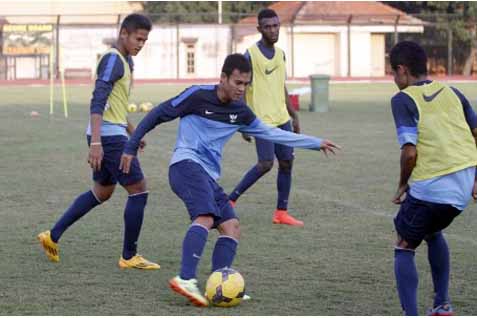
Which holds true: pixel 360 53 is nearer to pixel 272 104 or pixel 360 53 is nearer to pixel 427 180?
pixel 272 104

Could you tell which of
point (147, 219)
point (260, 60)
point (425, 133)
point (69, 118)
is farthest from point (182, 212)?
point (69, 118)

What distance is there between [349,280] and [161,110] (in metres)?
1.75

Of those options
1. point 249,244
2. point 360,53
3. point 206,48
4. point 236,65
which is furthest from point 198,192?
point 360,53

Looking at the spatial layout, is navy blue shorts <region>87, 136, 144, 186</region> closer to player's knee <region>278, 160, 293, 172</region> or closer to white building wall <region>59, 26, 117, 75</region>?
player's knee <region>278, 160, 293, 172</region>

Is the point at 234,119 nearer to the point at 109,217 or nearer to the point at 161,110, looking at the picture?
the point at 161,110

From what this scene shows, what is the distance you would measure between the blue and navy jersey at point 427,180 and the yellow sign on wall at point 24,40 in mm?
51498

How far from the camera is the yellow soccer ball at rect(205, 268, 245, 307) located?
6285 millimetres

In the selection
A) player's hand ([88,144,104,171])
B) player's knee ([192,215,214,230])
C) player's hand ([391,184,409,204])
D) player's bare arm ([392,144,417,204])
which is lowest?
player's knee ([192,215,214,230])

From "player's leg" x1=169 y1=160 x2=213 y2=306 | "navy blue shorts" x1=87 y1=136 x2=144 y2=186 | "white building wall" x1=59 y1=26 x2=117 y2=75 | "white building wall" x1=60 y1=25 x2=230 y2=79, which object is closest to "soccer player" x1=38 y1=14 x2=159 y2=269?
"navy blue shorts" x1=87 y1=136 x2=144 y2=186

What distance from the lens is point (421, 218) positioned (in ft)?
19.1

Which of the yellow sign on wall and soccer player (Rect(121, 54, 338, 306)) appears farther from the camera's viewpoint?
the yellow sign on wall

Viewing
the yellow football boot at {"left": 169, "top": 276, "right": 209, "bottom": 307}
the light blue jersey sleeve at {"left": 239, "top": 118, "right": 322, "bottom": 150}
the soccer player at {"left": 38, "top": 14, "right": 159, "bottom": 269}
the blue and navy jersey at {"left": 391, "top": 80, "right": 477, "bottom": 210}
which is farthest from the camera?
the soccer player at {"left": 38, "top": 14, "right": 159, "bottom": 269}

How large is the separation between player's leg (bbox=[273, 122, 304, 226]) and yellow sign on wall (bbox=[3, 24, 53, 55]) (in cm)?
4731

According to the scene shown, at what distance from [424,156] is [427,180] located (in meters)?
0.14
